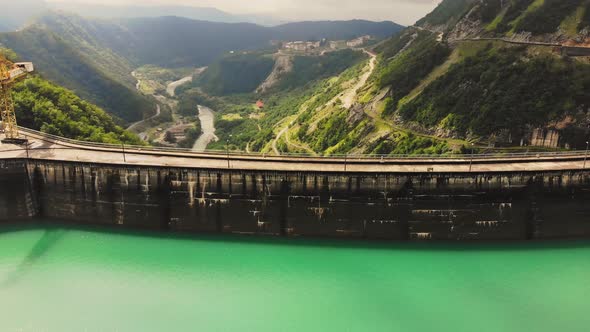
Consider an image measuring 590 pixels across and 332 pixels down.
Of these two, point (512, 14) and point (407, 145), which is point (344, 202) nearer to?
point (407, 145)

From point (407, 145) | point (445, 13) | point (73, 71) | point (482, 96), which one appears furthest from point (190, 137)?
point (445, 13)

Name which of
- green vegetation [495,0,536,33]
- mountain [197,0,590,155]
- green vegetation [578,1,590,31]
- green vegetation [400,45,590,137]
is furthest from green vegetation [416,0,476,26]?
green vegetation [400,45,590,137]

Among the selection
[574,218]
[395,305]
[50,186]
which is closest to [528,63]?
[574,218]

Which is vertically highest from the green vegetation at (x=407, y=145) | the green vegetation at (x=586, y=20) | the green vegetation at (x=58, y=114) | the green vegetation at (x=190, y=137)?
the green vegetation at (x=586, y=20)

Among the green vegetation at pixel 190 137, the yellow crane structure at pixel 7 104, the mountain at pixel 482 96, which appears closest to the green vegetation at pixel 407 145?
the mountain at pixel 482 96

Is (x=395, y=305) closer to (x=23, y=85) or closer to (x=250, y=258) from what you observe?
(x=250, y=258)

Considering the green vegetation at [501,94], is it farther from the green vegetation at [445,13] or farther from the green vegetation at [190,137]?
the green vegetation at [190,137]
